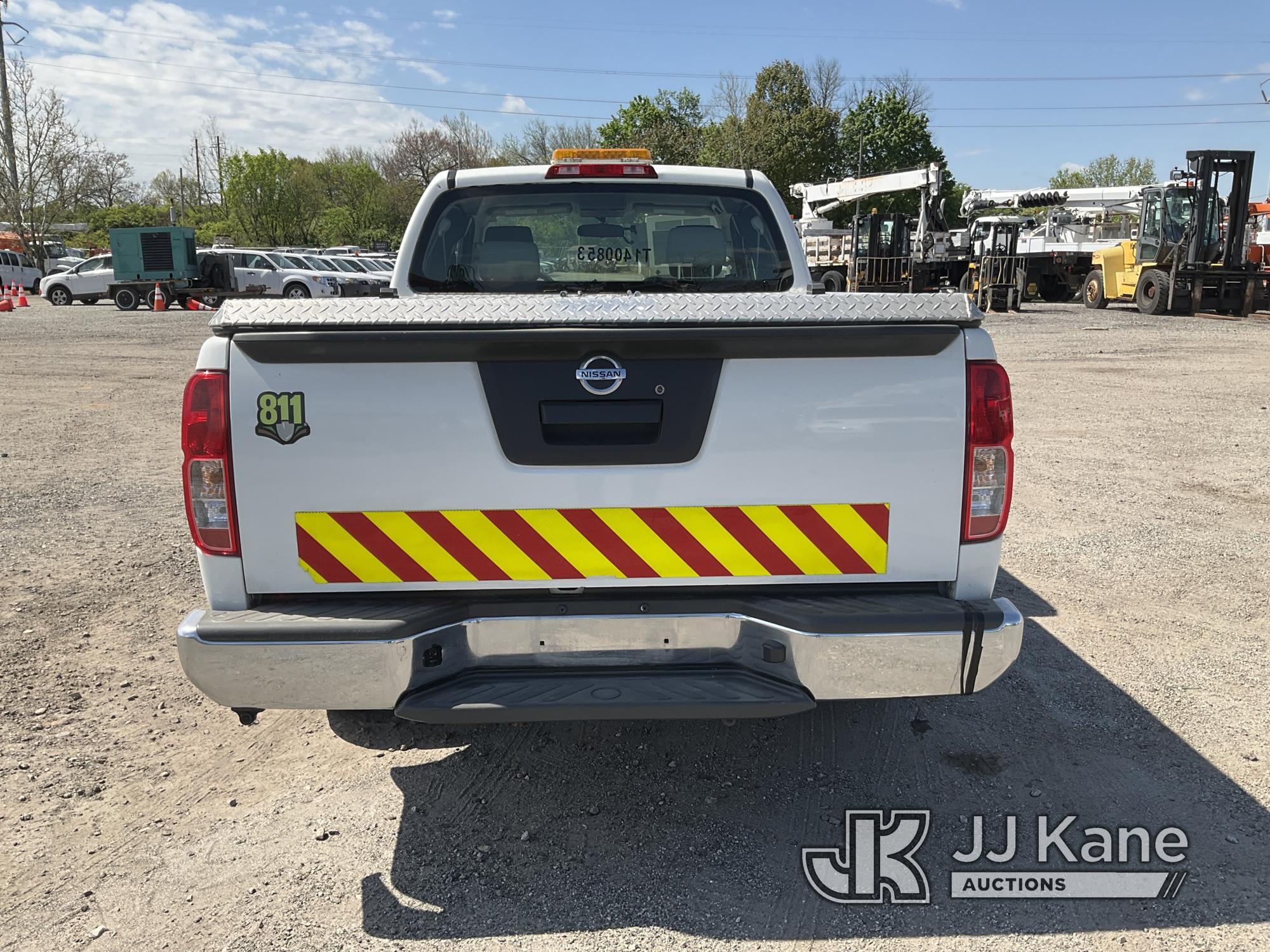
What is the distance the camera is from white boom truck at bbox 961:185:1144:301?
99.8 ft

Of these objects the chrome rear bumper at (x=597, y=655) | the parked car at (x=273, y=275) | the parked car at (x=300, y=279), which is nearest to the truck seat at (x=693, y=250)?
the chrome rear bumper at (x=597, y=655)

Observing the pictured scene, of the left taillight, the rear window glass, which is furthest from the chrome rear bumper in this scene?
the rear window glass

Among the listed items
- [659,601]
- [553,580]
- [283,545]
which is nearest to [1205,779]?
[659,601]

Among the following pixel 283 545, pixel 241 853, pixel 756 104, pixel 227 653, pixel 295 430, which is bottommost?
pixel 241 853

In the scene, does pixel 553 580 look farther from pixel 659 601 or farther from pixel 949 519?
pixel 949 519

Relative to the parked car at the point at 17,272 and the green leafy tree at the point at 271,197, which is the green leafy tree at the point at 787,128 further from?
the parked car at the point at 17,272

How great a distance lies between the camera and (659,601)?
2713 millimetres

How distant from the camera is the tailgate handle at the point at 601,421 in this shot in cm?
264

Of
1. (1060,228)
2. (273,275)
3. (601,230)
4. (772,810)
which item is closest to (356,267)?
(273,275)

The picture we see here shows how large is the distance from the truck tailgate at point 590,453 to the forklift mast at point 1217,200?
2469cm

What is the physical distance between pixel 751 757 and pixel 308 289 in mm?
28495

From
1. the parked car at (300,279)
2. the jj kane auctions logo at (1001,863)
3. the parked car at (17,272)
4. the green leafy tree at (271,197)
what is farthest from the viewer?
the green leafy tree at (271,197)

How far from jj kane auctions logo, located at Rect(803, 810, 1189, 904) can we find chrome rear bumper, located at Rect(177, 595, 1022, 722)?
0.60 meters

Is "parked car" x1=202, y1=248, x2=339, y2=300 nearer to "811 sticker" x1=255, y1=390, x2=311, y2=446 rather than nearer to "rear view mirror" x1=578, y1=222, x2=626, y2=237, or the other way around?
"rear view mirror" x1=578, y1=222, x2=626, y2=237
